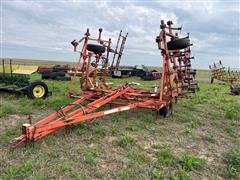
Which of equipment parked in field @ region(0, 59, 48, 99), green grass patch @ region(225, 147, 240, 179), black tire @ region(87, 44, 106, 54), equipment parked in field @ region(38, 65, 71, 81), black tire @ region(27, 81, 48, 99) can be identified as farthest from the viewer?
equipment parked in field @ region(38, 65, 71, 81)

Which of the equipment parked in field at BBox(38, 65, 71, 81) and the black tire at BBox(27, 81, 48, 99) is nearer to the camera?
the black tire at BBox(27, 81, 48, 99)

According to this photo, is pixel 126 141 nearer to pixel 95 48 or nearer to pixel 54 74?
pixel 95 48

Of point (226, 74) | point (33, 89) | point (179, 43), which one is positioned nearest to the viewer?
point (179, 43)

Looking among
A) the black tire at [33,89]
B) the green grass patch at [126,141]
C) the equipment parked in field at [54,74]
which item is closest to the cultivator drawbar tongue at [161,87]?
the green grass patch at [126,141]

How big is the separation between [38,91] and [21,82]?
0.89 m

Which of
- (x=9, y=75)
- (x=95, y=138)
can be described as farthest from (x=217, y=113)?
(x=9, y=75)

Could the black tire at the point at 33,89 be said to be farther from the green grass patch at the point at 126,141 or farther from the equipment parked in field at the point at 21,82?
the green grass patch at the point at 126,141

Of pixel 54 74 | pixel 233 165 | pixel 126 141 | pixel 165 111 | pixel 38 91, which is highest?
pixel 54 74

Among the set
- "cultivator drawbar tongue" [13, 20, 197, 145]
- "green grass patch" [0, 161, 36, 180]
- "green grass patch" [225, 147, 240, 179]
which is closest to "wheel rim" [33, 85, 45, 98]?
"cultivator drawbar tongue" [13, 20, 197, 145]

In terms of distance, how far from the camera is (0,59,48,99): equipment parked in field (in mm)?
7367

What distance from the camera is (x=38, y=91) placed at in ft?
24.5

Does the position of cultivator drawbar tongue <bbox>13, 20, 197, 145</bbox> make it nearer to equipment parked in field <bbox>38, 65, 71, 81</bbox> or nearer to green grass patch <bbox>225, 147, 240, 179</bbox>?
green grass patch <bbox>225, 147, 240, 179</bbox>

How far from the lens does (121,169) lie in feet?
10.2

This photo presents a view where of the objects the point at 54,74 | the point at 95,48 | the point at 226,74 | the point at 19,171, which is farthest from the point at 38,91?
the point at 226,74
